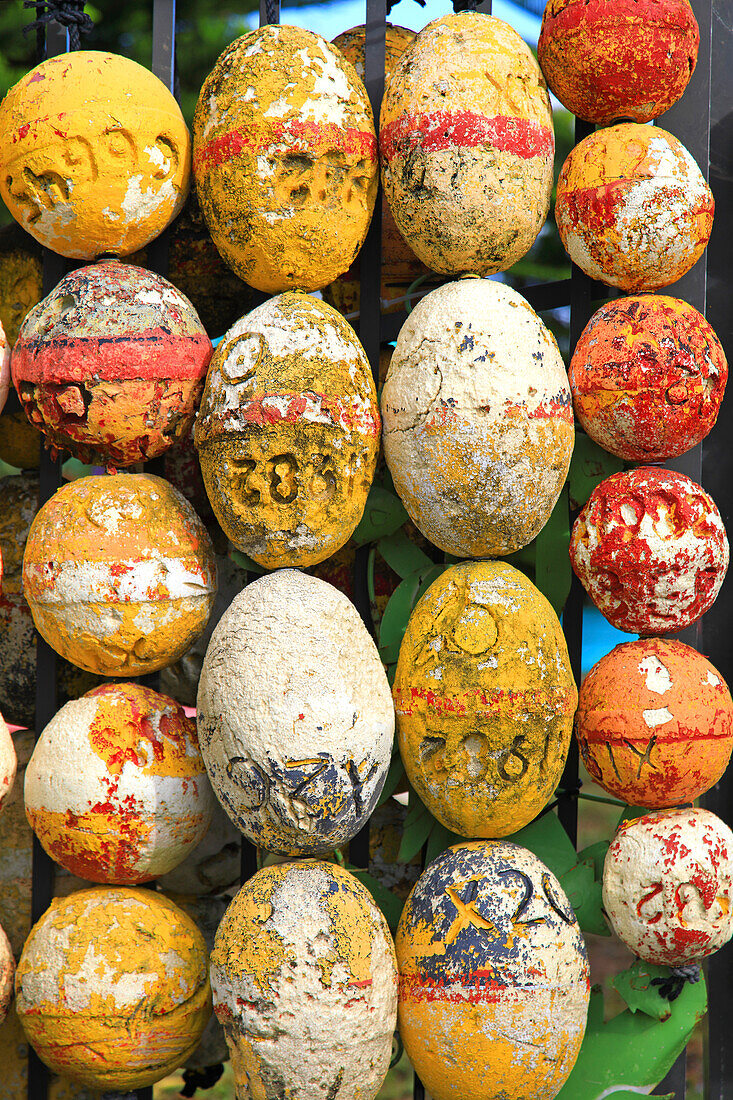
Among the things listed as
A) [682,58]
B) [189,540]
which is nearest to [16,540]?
[189,540]

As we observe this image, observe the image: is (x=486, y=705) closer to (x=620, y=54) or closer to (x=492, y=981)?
(x=492, y=981)

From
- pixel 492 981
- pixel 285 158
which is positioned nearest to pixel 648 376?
pixel 285 158

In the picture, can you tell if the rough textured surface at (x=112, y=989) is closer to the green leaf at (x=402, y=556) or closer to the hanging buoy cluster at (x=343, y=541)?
the hanging buoy cluster at (x=343, y=541)

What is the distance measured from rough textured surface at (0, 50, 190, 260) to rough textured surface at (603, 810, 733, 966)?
109cm

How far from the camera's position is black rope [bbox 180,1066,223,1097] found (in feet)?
5.65

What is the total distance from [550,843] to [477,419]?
61cm

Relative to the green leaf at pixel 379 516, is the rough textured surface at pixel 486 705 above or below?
below

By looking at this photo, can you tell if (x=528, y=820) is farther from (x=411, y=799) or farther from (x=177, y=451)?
(x=177, y=451)

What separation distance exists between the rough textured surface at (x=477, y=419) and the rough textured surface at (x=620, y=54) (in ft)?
1.01

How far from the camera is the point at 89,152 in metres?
1.37

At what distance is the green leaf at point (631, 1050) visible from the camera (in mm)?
1354

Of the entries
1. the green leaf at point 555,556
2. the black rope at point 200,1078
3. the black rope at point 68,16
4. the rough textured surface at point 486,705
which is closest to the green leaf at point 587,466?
the green leaf at point 555,556

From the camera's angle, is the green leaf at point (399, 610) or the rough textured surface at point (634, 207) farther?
the green leaf at point (399, 610)

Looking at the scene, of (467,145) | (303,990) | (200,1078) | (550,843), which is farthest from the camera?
(200,1078)
